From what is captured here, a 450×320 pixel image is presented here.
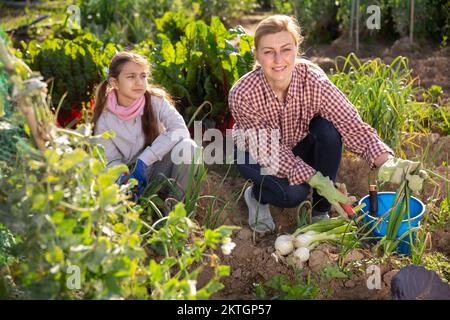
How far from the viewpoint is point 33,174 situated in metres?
1.94

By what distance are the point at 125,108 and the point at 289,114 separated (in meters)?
0.75

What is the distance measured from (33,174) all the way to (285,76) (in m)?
1.23

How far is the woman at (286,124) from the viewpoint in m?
2.71

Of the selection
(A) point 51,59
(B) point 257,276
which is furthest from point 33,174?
(A) point 51,59

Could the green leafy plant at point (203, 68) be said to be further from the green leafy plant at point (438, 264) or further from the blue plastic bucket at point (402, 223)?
the green leafy plant at point (438, 264)

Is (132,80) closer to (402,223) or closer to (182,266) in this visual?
(182,266)

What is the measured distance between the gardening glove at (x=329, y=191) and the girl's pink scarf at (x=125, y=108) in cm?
86

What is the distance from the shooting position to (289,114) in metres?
2.87

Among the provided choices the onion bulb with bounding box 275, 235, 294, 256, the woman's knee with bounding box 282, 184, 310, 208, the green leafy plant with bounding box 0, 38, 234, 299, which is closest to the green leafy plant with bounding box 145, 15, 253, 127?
the woman's knee with bounding box 282, 184, 310, 208

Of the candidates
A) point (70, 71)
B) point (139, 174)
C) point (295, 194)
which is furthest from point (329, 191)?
point (70, 71)

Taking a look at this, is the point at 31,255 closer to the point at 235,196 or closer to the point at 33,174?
the point at 33,174

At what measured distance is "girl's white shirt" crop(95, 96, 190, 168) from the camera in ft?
9.48

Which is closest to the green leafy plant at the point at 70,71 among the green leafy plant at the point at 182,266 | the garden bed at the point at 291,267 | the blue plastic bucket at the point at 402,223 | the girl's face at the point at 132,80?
the girl's face at the point at 132,80

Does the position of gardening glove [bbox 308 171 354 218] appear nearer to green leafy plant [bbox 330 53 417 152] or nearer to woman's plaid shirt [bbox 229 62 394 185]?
woman's plaid shirt [bbox 229 62 394 185]
